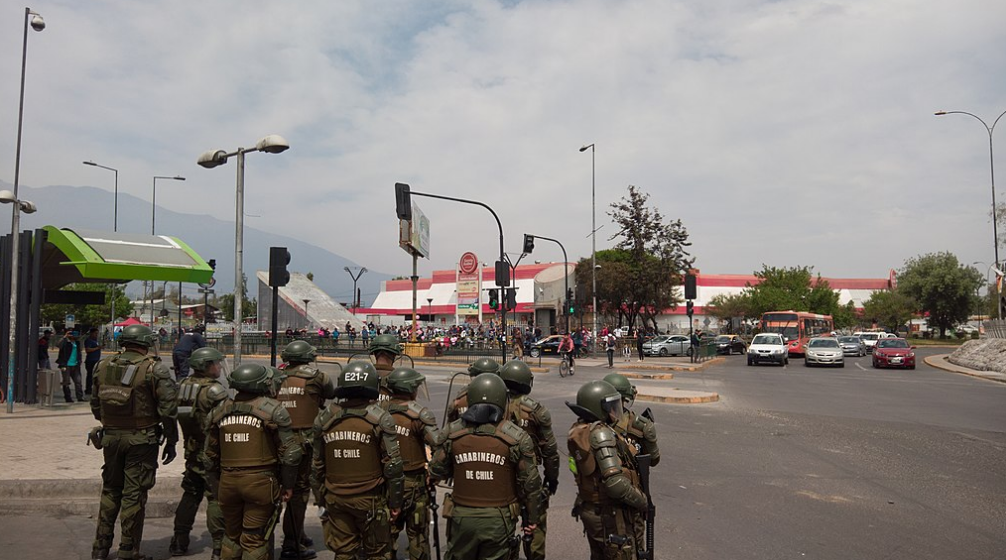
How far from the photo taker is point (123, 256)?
1373 cm

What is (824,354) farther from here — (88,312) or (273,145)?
(88,312)

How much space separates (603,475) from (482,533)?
79 cm

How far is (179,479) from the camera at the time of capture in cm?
779

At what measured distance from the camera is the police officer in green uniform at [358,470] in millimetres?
4578

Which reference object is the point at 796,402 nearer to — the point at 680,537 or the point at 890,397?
the point at 890,397

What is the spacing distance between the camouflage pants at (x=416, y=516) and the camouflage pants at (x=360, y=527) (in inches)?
9.9

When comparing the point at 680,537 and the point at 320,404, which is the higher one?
the point at 320,404

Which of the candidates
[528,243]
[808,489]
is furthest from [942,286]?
[808,489]

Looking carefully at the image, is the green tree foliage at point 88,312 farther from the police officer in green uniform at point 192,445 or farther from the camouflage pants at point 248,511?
the camouflage pants at point 248,511

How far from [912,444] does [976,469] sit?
1805 millimetres

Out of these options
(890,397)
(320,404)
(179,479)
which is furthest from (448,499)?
(890,397)

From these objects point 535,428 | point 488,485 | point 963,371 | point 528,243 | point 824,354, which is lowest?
point 963,371

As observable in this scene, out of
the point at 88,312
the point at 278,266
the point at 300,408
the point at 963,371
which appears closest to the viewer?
the point at 300,408

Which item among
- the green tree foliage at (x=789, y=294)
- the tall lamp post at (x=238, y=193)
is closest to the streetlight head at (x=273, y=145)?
the tall lamp post at (x=238, y=193)
